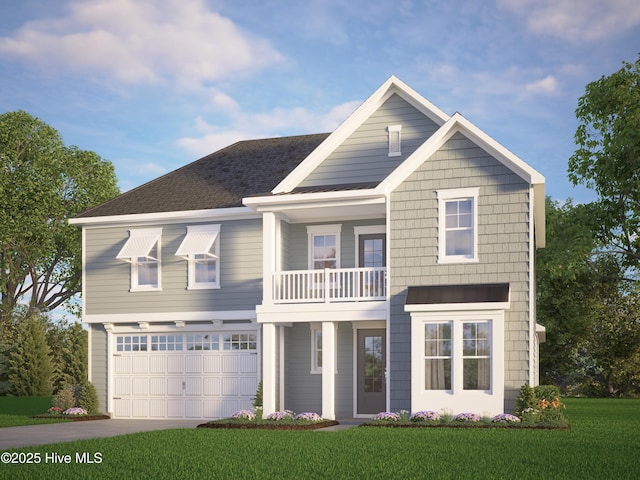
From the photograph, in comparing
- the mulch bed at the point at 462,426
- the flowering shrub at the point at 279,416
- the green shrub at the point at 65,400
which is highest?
the mulch bed at the point at 462,426

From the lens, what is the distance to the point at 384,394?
24.5 m

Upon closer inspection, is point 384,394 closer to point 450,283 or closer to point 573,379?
point 450,283

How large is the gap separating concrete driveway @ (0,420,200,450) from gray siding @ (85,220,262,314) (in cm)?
377

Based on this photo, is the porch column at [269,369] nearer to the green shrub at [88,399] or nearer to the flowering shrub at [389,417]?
the flowering shrub at [389,417]

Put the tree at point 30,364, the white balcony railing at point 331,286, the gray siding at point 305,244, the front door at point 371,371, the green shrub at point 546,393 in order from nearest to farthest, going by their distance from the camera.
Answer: the green shrub at point 546,393
the white balcony railing at point 331,286
the front door at point 371,371
the gray siding at point 305,244
the tree at point 30,364

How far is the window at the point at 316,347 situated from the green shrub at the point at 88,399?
24.4 ft

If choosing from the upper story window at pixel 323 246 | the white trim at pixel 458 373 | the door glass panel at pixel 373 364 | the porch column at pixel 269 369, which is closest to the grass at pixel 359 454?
the white trim at pixel 458 373

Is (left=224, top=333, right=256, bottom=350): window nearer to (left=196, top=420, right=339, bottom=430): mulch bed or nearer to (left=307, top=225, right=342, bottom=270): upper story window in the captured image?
(left=307, top=225, right=342, bottom=270): upper story window

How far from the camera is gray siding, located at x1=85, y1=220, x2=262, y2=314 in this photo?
84.5ft

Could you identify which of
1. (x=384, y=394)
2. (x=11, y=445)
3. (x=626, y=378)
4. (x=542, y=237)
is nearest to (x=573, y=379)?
(x=626, y=378)

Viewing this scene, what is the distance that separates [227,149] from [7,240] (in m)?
18.0

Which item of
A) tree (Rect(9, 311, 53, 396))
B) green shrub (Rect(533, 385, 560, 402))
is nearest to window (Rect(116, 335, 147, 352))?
green shrub (Rect(533, 385, 560, 402))

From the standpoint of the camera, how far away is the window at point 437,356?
21156 mm

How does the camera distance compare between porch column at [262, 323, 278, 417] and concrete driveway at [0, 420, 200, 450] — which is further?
porch column at [262, 323, 278, 417]
